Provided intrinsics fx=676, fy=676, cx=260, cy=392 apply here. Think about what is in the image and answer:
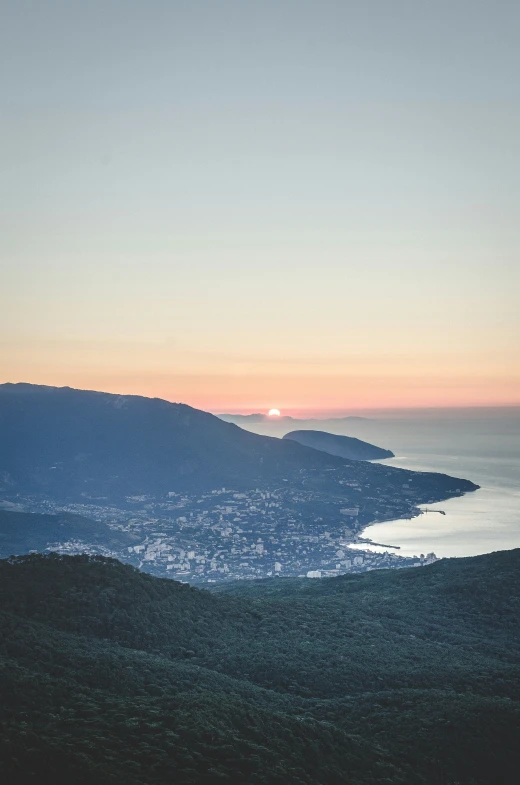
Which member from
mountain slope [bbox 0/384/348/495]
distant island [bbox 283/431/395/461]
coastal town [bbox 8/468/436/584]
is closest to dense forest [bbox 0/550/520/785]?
coastal town [bbox 8/468/436/584]

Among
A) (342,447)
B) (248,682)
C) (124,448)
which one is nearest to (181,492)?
(124,448)

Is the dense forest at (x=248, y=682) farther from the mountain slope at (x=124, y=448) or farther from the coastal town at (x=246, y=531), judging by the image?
the mountain slope at (x=124, y=448)

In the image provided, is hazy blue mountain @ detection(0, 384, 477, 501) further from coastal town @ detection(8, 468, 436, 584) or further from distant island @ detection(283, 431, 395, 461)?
distant island @ detection(283, 431, 395, 461)

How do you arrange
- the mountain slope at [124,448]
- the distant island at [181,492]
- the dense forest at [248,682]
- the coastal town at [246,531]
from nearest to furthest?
the dense forest at [248,682]
the coastal town at [246,531]
the distant island at [181,492]
the mountain slope at [124,448]

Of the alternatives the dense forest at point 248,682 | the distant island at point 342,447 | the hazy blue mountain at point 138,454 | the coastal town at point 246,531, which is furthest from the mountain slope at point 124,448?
the dense forest at point 248,682

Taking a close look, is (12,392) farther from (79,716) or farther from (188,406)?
(79,716)

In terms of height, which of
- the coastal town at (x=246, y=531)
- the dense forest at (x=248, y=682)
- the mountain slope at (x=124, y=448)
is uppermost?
the mountain slope at (x=124, y=448)
